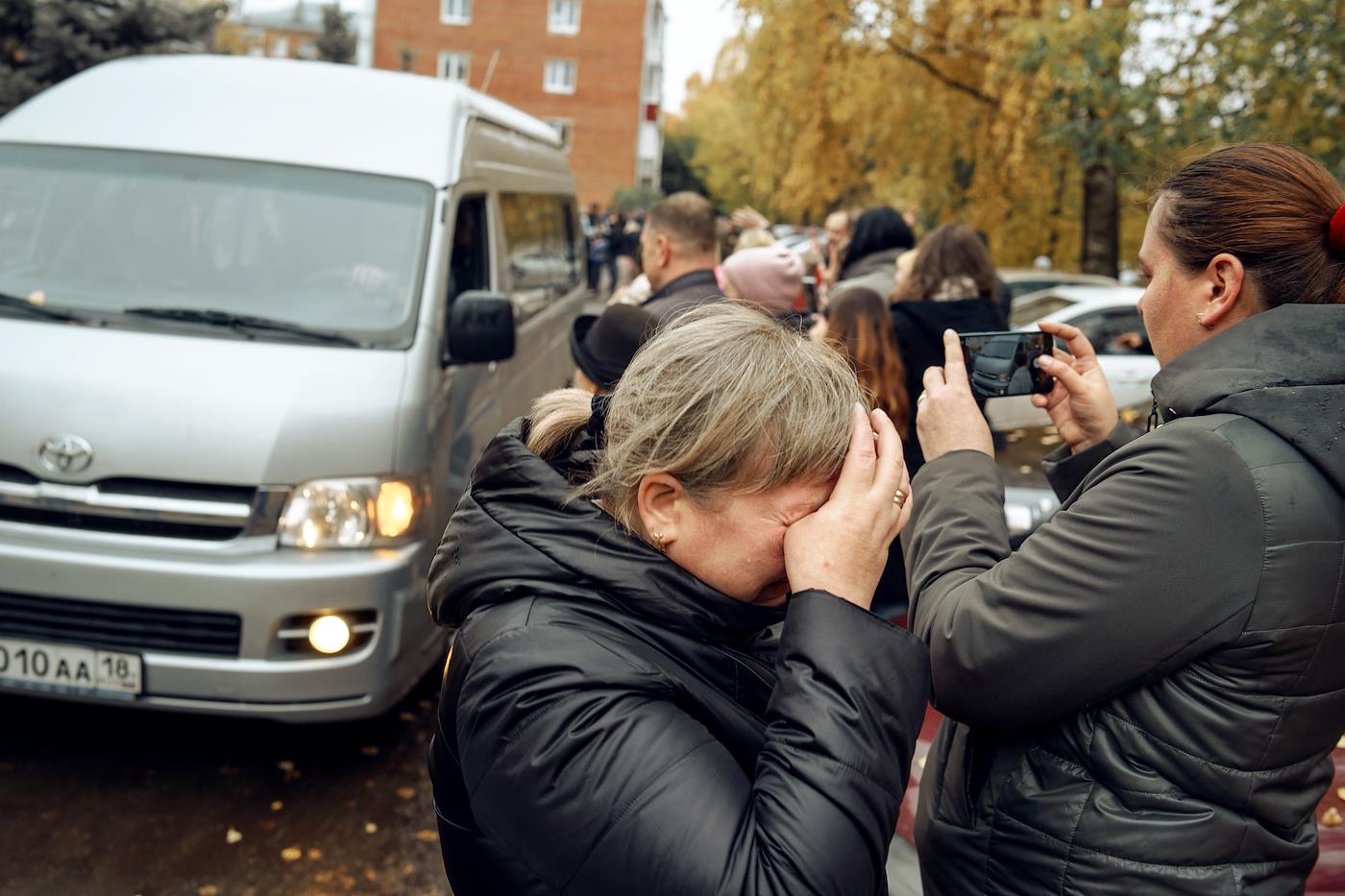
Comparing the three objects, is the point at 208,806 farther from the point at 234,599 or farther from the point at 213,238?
the point at 213,238

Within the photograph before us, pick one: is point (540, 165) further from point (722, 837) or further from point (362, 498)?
point (722, 837)

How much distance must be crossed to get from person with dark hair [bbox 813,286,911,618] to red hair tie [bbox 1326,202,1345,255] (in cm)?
208

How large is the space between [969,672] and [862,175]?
16.4 meters

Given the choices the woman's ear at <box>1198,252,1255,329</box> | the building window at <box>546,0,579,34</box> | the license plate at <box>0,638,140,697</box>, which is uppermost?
the building window at <box>546,0,579,34</box>

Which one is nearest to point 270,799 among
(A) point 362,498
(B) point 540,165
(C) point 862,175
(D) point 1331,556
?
(A) point 362,498

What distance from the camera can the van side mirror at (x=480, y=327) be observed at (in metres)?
4.60

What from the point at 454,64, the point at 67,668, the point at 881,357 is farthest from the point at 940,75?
the point at 454,64

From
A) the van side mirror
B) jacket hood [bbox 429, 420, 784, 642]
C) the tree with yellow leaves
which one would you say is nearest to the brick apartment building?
the tree with yellow leaves

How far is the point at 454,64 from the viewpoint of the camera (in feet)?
168

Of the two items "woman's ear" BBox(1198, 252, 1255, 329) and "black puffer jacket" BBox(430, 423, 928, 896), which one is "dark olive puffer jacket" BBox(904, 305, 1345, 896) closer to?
"woman's ear" BBox(1198, 252, 1255, 329)

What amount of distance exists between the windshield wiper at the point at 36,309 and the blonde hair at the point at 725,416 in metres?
3.45

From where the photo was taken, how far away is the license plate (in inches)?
154

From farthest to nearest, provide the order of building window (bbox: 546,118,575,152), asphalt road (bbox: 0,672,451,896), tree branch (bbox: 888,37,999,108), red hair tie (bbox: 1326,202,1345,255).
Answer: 1. building window (bbox: 546,118,575,152)
2. tree branch (bbox: 888,37,999,108)
3. asphalt road (bbox: 0,672,451,896)
4. red hair tie (bbox: 1326,202,1345,255)

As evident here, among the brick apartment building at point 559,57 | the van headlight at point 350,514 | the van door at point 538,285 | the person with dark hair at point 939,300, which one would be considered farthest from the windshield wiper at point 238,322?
the brick apartment building at point 559,57
